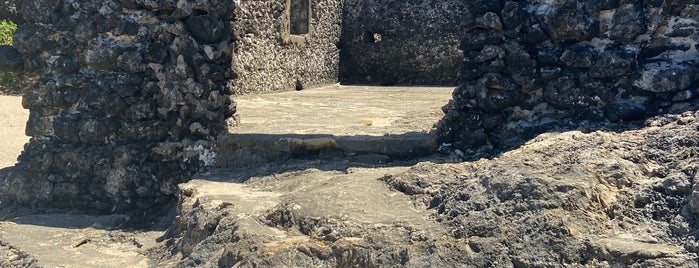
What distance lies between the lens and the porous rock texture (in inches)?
108

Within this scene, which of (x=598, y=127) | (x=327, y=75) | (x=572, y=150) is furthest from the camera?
(x=327, y=75)

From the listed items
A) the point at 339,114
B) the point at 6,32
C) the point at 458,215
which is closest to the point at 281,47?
the point at 339,114

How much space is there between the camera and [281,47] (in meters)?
9.68

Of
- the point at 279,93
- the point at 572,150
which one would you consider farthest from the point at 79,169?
the point at 279,93

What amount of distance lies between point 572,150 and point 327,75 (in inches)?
337

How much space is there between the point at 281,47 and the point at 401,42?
3.35 metres

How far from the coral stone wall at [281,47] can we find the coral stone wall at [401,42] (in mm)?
441

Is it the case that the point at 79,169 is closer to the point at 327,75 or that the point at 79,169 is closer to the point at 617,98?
the point at 617,98

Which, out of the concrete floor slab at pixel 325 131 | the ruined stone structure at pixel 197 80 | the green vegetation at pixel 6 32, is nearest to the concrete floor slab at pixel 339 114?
the concrete floor slab at pixel 325 131

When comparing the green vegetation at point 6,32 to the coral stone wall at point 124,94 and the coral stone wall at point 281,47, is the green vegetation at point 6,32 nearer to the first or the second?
the coral stone wall at point 281,47

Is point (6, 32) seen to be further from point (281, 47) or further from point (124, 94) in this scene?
point (124, 94)

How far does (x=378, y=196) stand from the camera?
3.36m

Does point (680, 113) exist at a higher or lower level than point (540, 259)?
higher

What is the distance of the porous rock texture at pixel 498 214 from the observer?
2.74m
